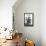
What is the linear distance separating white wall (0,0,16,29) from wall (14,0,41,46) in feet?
3.68

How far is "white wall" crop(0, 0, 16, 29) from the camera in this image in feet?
12.4

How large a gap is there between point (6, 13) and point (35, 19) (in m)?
1.59

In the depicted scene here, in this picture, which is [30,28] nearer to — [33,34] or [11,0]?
[33,34]

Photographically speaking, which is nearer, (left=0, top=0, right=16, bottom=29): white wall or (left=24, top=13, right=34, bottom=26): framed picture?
(left=0, top=0, right=16, bottom=29): white wall

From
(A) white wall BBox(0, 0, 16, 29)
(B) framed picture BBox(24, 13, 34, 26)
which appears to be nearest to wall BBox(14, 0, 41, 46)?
(B) framed picture BBox(24, 13, 34, 26)

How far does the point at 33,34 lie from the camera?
5.00m

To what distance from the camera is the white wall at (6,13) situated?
3.78 meters

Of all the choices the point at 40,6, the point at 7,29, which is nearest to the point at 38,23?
the point at 40,6

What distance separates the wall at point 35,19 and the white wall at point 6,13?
112 centimetres

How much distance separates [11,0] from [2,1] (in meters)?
0.31

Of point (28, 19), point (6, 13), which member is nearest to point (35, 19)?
point (28, 19)

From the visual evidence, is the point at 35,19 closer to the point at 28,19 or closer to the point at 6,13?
the point at 28,19

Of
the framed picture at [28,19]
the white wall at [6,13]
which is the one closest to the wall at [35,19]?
the framed picture at [28,19]

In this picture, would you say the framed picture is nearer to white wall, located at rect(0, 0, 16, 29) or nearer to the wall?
the wall
